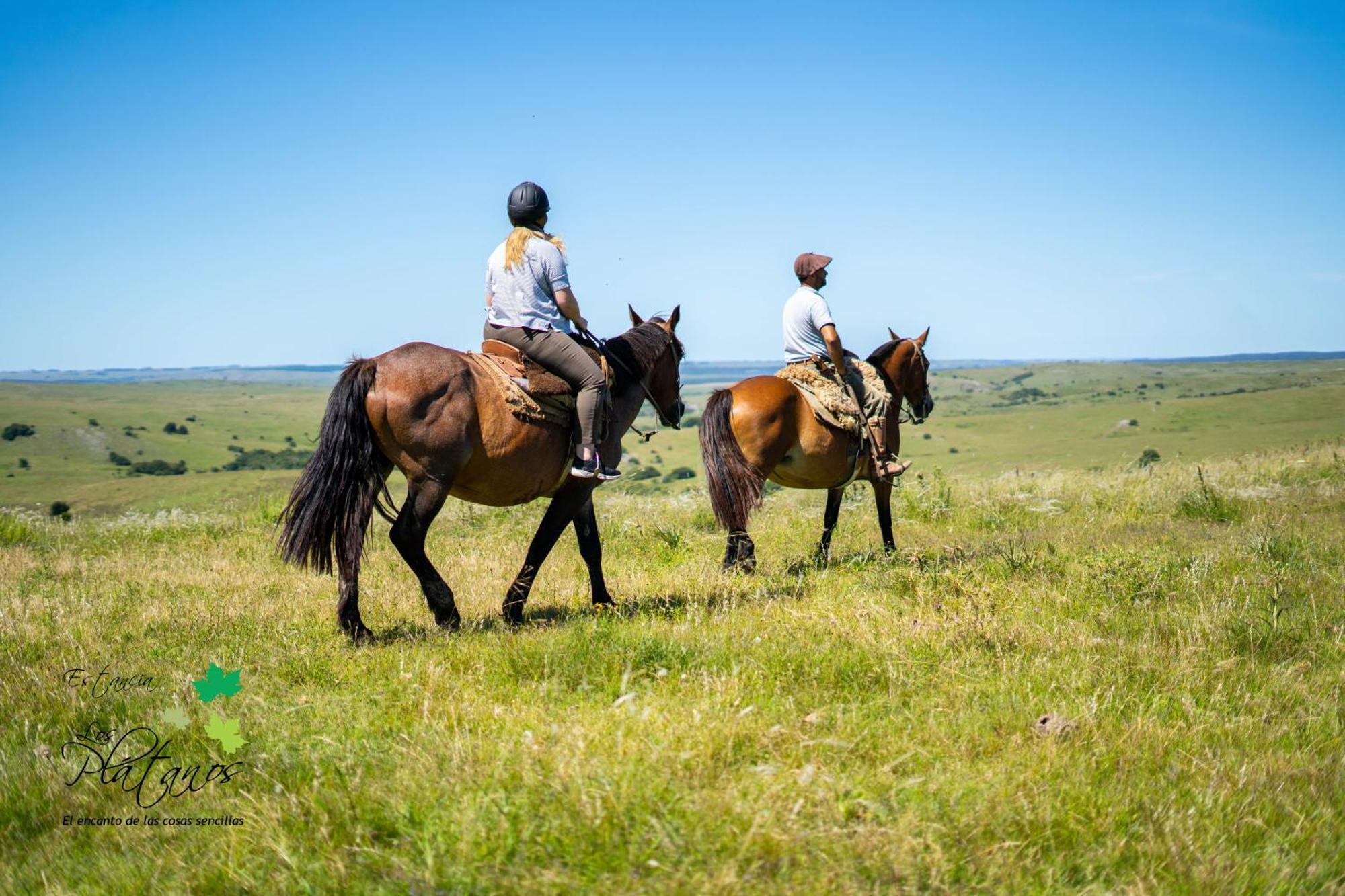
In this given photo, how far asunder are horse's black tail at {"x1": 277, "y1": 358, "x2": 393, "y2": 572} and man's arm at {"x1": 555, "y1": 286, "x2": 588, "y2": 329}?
1.52 m

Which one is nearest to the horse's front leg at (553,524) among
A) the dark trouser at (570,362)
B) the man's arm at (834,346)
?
the dark trouser at (570,362)

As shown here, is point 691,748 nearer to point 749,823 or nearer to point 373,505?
point 749,823

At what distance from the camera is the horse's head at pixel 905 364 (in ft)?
35.6

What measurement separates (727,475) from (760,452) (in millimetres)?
439

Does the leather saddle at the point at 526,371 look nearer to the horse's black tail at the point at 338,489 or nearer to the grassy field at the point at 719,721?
the horse's black tail at the point at 338,489

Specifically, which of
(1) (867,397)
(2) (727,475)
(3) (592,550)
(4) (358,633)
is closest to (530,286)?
(3) (592,550)

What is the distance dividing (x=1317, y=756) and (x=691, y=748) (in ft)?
9.97

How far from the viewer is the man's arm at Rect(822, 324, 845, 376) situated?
9383 mm

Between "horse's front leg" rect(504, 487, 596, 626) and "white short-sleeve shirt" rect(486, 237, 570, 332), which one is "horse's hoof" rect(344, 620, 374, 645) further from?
"white short-sleeve shirt" rect(486, 237, 570, 332)

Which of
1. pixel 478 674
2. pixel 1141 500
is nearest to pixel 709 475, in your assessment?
pixel 478 674

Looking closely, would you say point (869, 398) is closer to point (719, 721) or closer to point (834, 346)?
point (834, 346)

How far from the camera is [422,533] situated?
21.2 ft

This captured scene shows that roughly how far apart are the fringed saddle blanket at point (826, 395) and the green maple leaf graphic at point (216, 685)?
650 centimetres

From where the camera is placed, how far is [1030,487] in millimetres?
15867
